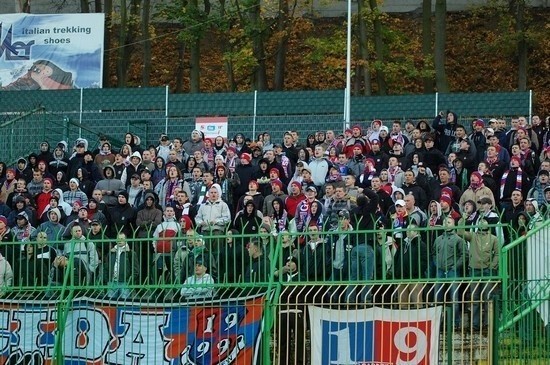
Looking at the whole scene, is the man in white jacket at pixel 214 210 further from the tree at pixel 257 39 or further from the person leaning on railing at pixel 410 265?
the tree at pixel 257 39

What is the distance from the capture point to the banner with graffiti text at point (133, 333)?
47.4ft

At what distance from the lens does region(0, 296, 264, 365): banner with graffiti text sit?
568 inches

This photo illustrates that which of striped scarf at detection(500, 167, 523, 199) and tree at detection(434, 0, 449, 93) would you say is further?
tree at detection(434, 0, 449, 93)

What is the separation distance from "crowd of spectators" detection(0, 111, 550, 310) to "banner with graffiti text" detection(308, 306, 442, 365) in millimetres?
291

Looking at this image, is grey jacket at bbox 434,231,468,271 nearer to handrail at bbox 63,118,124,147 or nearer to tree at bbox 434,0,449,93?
handrail at bbox 63,118,124,147

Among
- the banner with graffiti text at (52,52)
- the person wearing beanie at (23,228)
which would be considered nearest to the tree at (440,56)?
the banner with graffiti text at (52,52)

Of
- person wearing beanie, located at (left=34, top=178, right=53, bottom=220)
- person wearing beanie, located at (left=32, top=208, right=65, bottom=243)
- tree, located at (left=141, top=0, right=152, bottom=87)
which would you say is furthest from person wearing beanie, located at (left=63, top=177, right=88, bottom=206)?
tree, located at (left=141, top=0, right=152, bottom=87)

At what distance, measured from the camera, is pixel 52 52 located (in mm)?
32500

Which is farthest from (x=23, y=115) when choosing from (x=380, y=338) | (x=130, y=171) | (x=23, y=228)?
(x=380, y=338)

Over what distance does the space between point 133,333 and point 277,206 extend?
6.31m

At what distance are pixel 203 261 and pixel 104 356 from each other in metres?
1.57

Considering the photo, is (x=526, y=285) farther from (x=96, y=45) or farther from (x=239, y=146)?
(x=96, y=45)

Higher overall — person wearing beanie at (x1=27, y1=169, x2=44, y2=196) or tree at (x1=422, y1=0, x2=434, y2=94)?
tree at (x1=422, y1=0, x2=434, y2=94)

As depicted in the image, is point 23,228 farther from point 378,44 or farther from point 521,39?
point 521,39
